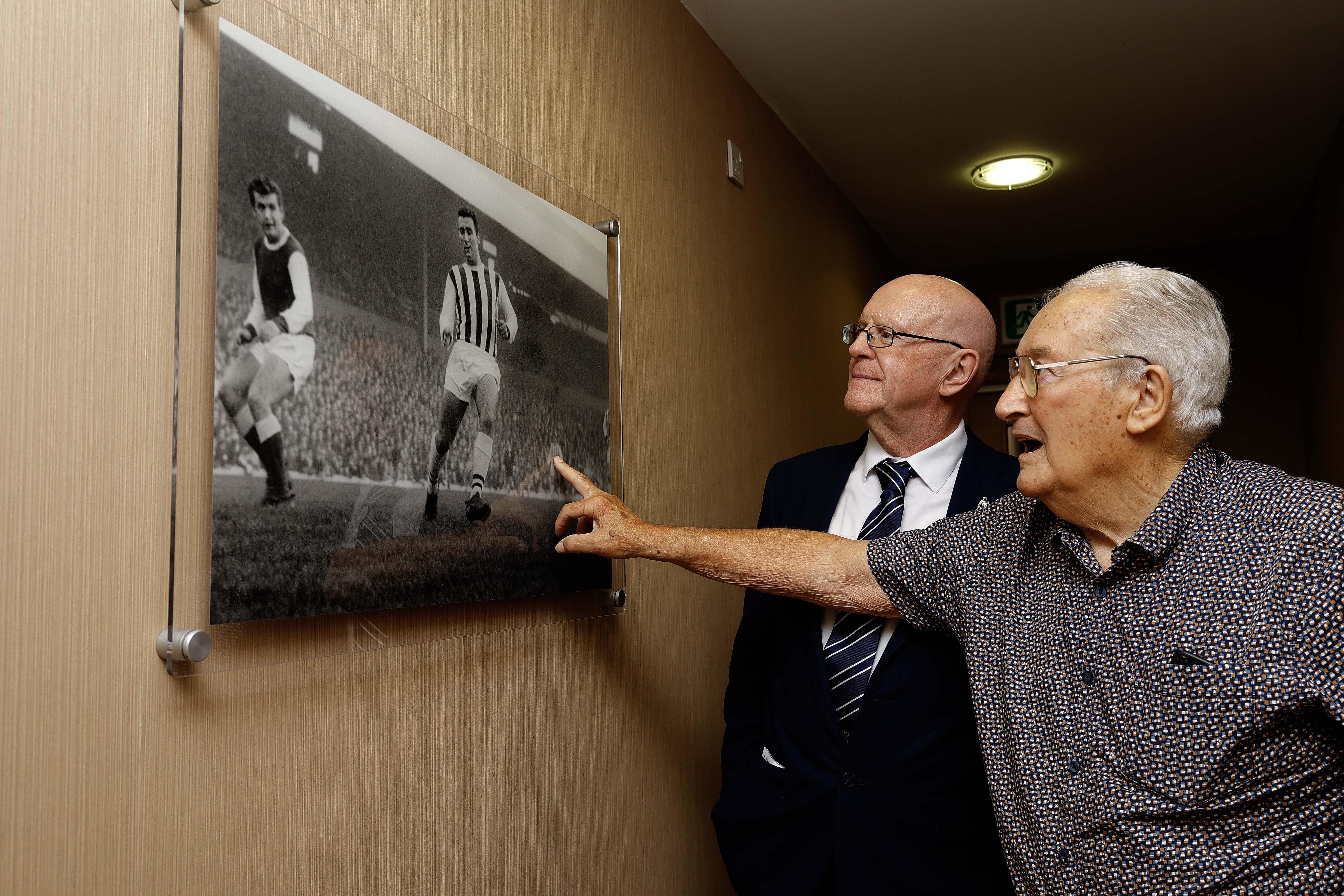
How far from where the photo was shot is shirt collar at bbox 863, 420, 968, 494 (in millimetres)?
1886

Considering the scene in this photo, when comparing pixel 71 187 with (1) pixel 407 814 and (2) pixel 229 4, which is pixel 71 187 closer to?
(2) pixel 229 4

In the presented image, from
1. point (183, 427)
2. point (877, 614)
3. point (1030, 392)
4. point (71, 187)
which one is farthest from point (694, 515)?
point (71, 187)

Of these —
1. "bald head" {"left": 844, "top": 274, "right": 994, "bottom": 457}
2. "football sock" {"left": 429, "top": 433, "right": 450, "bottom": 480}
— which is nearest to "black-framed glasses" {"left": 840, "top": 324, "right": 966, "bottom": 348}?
"bald head" {"left": 844, "top": 274, "right": 994, "bottom": 457}

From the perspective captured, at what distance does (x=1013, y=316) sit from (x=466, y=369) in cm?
502

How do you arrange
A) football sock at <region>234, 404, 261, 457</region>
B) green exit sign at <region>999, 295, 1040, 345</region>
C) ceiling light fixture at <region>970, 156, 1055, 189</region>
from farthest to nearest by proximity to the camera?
1. green exit sign at <region>999, 295, 1040, 345</region>
2. ceiling light fixture at <region>970, 156, 1055, 189</region>
3. football sock at <region>234, 404, 261, 457</region>

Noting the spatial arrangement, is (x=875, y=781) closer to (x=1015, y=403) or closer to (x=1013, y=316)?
(x=1015, y=403)

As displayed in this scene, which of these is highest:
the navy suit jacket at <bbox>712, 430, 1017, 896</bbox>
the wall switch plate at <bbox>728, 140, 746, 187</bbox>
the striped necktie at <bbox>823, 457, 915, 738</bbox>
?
the wall switch plate at <bbox>728, 140, 746, 187</bbox>

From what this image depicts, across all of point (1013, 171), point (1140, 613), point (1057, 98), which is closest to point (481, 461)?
point (1140, 613)

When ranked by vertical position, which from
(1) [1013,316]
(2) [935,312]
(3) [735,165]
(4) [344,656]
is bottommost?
(4) [344,656]

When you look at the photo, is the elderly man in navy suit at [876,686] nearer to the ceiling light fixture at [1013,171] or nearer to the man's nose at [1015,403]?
the man's nose at [1015,403]

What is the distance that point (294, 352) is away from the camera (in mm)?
1144

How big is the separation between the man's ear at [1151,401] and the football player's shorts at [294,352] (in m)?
1.13

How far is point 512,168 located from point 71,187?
31.3 inches

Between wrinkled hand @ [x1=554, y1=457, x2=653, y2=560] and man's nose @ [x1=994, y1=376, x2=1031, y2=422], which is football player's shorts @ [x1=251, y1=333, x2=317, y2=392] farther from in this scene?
man's nose @ [x1=994, y1=376, x2=1031, y2=422]
